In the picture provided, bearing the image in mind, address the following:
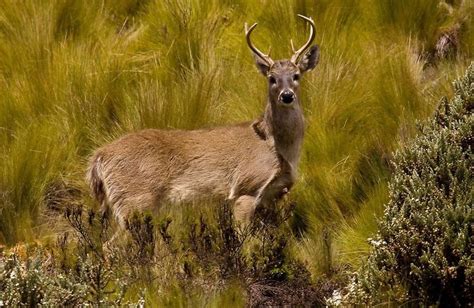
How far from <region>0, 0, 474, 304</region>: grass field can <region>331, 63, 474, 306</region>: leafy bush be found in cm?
83

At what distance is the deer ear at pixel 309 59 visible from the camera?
8.88 meters

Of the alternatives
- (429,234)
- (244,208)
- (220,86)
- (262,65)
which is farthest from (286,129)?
(429,234)

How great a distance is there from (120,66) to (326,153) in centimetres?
226

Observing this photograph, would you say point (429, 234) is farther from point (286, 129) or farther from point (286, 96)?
point (286, 129)

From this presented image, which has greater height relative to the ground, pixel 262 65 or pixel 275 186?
pixel 262 65

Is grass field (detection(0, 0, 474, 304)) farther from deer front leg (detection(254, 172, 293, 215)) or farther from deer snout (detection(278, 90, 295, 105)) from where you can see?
deer snout (detection(278, 90, 295, 105))

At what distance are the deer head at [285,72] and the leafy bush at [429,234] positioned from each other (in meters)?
1.68

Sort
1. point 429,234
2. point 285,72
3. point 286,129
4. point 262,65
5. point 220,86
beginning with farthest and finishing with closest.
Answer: point 220,86
point 262,65
point 286,129
point 285,72
point 429,234

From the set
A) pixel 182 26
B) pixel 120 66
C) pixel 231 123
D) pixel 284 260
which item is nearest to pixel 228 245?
pixel 284 260

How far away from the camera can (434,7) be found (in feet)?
34.9

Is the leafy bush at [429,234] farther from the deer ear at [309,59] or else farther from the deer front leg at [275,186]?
Answer: the deer ear at [309,59]

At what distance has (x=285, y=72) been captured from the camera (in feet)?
28.2

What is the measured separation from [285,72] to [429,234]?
7.89 ft

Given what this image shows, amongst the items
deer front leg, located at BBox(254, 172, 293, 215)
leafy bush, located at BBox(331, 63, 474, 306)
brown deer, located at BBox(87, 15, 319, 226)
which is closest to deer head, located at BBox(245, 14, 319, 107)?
brown deer, located at BBox(87, 15, 319, 226)
